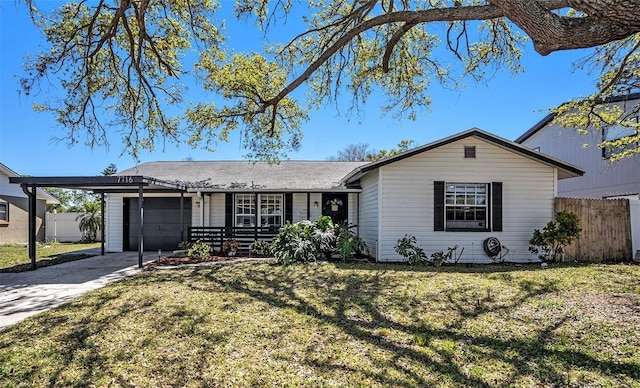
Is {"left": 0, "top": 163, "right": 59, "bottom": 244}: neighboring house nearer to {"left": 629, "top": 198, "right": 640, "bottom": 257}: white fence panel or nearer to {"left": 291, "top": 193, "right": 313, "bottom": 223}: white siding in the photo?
{"left": 291, "top": 193, "right": 313, "bottom": 223}: white siding

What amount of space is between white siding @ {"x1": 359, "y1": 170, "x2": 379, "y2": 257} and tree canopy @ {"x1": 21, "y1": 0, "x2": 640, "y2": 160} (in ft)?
8.05

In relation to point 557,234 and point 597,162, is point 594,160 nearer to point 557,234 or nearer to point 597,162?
point 597,162

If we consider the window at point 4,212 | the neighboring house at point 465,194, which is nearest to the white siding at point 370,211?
the neighboring house at point 465,194

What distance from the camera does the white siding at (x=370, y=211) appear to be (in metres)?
11.2

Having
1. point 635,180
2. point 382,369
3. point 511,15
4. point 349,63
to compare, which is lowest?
point 382,369

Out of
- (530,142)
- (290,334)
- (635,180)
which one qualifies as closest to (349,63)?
(290,334)

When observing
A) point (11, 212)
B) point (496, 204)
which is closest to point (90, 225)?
point (11, 212)

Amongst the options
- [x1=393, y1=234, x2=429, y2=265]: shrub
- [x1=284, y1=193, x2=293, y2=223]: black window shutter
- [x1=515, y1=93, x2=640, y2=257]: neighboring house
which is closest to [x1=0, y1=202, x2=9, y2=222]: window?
[x1=284, y1=193, x2=293, y2=223]: black window shutter

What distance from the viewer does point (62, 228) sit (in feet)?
71.3

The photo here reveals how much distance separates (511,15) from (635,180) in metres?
12.7

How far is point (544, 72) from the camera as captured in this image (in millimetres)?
12359

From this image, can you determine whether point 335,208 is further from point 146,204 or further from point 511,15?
point 511,15

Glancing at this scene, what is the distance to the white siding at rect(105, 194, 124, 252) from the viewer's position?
1428cm

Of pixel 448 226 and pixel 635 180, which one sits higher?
pixel 635 180
